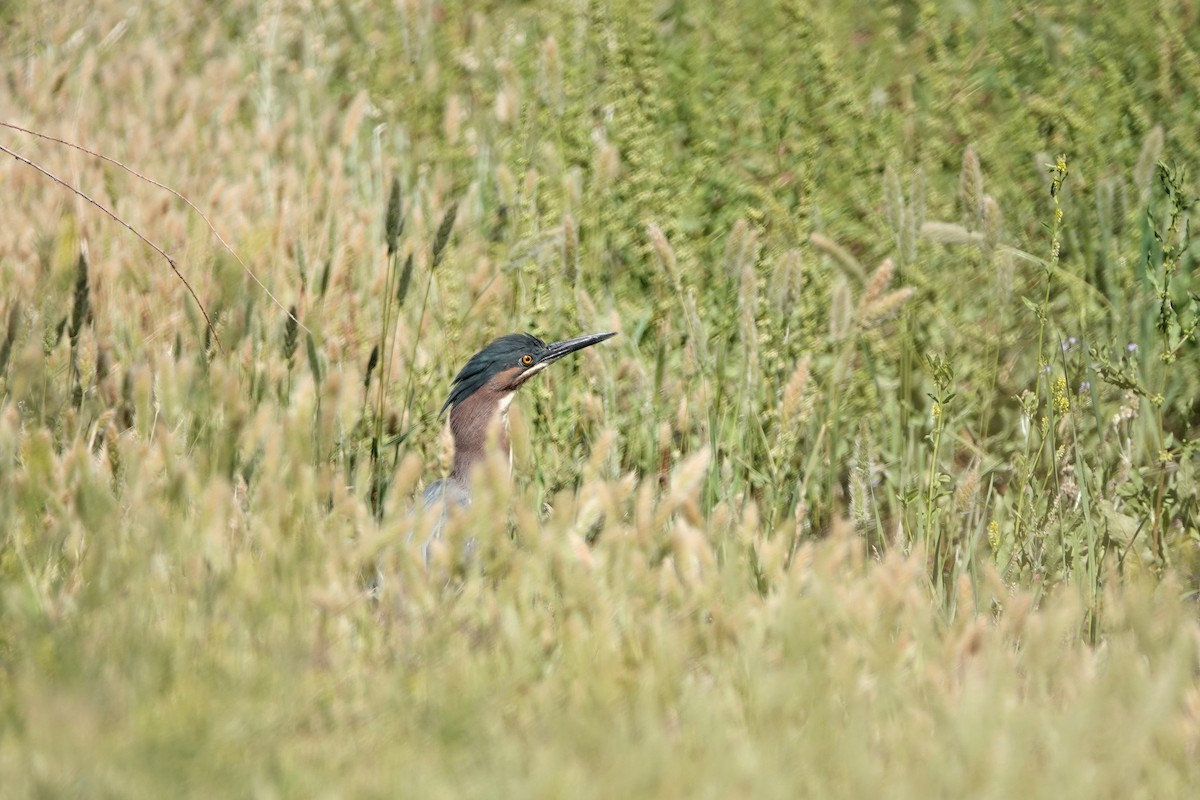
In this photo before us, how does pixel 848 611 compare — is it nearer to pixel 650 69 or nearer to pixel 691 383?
pixel 691 383

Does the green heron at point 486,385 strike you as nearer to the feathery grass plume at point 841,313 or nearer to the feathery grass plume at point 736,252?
the feathery grass plume at point 736,252

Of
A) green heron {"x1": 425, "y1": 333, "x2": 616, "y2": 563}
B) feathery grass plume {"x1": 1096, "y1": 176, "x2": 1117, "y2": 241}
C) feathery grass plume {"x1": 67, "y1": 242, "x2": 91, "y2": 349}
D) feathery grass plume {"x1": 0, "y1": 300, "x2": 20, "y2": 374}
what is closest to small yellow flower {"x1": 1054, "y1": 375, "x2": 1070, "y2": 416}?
feathery grass plume {"x1": 1096, "y1": 176, "x2": 1117, "y2": 241}

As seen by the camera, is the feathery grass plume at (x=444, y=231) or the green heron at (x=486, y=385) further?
the green heron at (x=486, y=385)

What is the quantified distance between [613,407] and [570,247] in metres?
0.61

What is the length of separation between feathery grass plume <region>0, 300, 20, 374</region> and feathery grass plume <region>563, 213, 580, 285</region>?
174cm

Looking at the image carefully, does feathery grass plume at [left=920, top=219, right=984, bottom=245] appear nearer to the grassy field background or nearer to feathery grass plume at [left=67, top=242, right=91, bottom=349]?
the grassy field background

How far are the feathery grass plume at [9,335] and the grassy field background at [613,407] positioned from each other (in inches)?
0.5

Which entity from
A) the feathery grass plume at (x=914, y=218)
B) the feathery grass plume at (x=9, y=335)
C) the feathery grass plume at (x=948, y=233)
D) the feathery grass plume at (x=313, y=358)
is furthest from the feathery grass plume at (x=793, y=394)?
the feathery grass plume at (x=9, y=335)

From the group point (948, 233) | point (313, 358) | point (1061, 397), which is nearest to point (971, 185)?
point (948, 233)

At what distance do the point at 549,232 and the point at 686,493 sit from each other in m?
2.04

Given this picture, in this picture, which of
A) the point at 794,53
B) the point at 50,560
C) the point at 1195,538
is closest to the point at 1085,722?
the point at 1195,538

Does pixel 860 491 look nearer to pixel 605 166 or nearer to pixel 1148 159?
pixel 1148 159

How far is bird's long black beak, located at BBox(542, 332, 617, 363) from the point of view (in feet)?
17.5

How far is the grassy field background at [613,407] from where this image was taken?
2.87 metres
